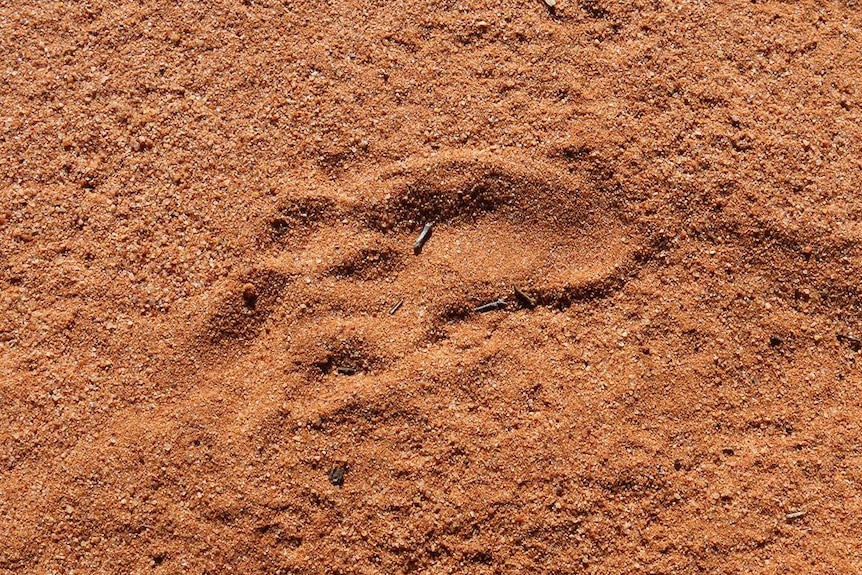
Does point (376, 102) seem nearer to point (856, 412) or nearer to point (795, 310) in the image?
point (795, 310)

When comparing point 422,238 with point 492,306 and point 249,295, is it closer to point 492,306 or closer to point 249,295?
point 492,306

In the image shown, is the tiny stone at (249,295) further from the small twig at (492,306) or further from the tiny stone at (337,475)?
the small twig at (492,306)

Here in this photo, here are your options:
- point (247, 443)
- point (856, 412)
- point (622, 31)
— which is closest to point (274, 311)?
point (247, 443)

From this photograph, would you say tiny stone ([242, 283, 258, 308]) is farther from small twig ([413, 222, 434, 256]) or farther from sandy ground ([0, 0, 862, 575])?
small twig ([413, 222, 434, 256])

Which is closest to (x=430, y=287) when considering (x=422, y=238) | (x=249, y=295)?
(x=422, y=238)

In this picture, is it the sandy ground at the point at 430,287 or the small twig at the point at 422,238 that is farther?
the small twig at the point at 422,238

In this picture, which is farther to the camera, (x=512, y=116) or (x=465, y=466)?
(x=512, y=116)

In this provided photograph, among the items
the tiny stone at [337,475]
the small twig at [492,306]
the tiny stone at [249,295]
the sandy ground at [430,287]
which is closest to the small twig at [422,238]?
the sandy ground at [430,287]

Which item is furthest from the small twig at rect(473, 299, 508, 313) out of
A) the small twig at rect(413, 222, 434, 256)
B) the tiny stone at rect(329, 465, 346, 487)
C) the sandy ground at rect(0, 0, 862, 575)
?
the tiny stone at rect(329, 465, 346, 487)
